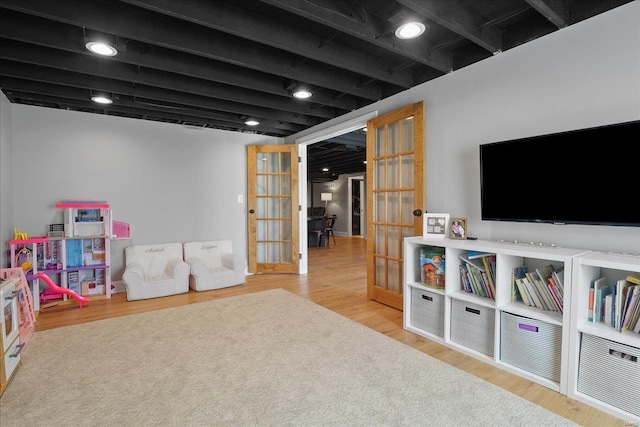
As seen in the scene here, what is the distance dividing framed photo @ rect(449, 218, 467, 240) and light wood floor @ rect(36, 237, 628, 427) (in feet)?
3.00

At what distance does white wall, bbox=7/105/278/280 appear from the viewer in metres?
3.81

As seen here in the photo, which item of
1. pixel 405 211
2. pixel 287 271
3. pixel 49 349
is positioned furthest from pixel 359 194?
pixel 49 349

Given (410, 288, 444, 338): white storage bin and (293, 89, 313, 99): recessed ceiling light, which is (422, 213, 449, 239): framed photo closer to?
(410, 288, 444, 338): white storage bin

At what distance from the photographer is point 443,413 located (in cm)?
168

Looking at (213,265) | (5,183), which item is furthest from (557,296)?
(5,183)

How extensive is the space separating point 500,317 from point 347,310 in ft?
5.14

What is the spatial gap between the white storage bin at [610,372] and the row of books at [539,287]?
0.89 ft

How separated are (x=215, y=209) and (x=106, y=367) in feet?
9.94

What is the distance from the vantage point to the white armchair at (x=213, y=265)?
419cm

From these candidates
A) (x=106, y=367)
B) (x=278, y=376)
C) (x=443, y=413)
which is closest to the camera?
(x=443, y=413)

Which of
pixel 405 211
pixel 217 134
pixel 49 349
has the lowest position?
pixel 49 349

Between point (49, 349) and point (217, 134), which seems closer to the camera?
point (49, 349)

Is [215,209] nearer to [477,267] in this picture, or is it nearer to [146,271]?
[146,271]

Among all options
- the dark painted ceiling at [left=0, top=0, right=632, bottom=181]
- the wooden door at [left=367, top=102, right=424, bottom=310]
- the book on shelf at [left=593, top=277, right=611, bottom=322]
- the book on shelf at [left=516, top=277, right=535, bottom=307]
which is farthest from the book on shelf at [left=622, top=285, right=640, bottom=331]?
the dark painted ceiling at [left=0, top=0, right=632, bottom=181]
